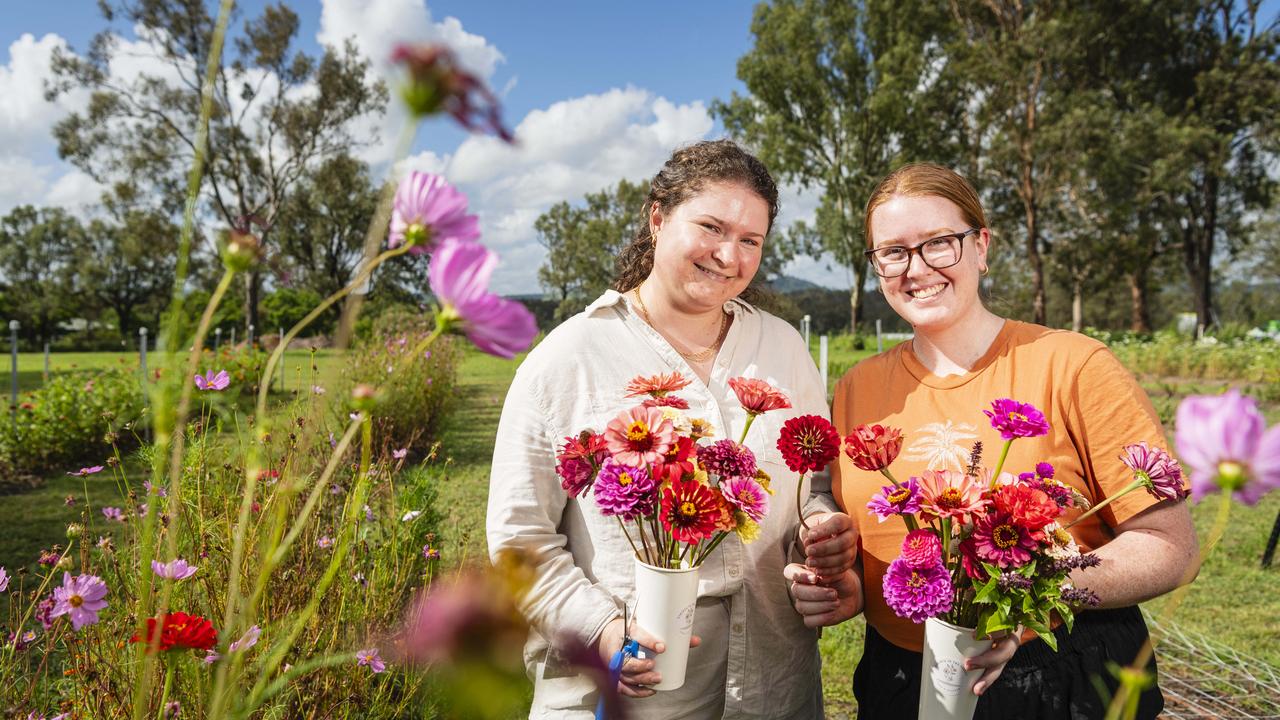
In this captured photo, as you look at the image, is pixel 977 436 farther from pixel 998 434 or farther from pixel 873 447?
pixel 873 447

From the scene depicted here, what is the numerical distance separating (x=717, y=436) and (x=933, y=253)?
62 cm

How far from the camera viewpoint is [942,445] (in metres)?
1.53

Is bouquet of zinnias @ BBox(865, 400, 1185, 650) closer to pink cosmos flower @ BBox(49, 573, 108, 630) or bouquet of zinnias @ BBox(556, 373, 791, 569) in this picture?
bouquet of zinnias @ BBox(556, 373, 791, 569)

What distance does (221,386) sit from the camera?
110cm

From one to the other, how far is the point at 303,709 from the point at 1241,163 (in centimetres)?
2774

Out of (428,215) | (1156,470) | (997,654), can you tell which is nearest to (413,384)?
(997,654)

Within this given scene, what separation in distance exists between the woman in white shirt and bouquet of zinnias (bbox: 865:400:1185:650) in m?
0.35

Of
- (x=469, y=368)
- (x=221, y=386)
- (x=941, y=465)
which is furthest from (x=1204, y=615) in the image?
(x=469, y=368)

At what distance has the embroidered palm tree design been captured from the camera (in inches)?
58.8

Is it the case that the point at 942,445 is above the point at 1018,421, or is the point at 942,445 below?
below

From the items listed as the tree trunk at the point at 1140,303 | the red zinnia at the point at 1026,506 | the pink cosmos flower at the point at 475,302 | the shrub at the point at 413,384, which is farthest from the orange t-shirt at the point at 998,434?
the tree trunk at the point at 1140,303

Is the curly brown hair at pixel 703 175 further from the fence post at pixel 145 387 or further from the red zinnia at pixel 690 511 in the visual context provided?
the fence post at pixel 145 387

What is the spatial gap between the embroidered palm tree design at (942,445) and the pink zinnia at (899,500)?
0.48m

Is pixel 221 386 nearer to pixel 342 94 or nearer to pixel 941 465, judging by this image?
pixel 941 465
